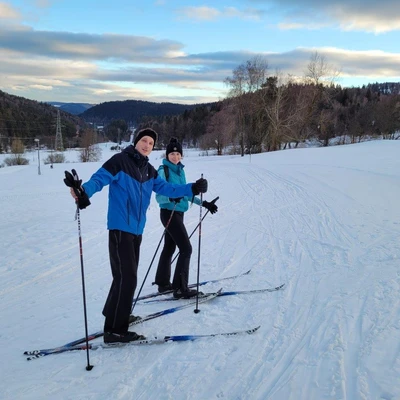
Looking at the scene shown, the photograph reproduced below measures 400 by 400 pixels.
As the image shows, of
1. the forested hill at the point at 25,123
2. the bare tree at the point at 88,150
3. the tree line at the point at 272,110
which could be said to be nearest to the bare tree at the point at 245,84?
the tree line at the point at 272,110

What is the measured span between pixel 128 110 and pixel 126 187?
19157 cm

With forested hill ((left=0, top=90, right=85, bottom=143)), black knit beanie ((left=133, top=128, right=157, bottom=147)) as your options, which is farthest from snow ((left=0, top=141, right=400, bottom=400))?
forested hill ((left=0, top=90, right=85, bottom=143))

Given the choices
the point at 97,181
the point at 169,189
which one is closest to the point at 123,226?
the point at 97,181

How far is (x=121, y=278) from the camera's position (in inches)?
131

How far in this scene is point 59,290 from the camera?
195 inches

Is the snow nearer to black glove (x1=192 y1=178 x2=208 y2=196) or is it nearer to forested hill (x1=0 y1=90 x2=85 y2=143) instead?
black glove (x1=192 y1=178 x2=208 y2=196)

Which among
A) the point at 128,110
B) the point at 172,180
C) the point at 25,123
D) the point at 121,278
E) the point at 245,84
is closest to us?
the point at 121,278

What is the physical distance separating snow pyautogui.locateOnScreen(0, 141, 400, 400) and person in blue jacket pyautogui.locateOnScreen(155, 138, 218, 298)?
335 millimetres

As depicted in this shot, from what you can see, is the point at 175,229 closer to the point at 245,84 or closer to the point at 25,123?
the point at 245,84

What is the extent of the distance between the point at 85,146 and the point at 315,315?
58.6 metres

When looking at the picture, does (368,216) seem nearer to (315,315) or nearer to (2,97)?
(315,315)

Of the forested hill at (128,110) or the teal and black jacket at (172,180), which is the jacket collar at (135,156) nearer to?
the teal and black jacket at (172,180)

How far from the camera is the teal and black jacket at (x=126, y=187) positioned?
3305 mm

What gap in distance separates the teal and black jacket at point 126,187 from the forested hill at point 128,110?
16708 centimetres
